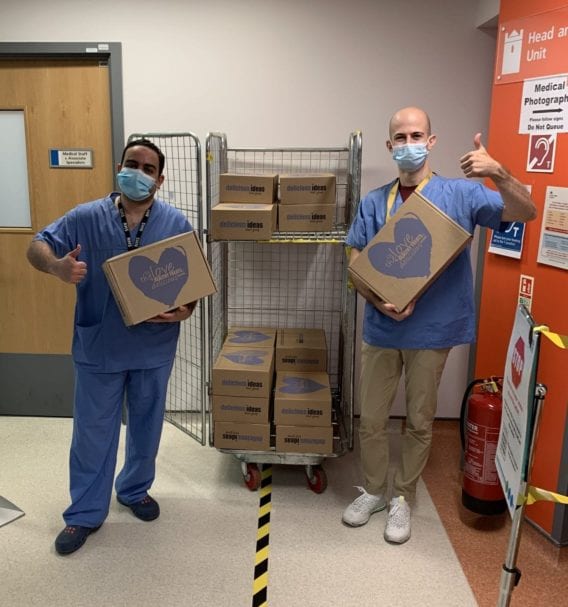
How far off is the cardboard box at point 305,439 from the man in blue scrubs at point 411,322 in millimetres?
202

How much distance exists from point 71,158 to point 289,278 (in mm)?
1398

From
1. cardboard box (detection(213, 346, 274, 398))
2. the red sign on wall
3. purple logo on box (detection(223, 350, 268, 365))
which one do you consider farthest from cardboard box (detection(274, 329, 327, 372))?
the red sign on wall

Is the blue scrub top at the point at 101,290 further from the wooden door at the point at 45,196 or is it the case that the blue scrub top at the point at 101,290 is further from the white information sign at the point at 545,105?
the white information sign at the point at 545,105

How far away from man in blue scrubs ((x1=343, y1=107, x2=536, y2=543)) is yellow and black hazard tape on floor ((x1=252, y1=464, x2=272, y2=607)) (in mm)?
353

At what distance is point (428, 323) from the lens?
7.51 feet

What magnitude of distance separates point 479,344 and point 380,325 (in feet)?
2.35

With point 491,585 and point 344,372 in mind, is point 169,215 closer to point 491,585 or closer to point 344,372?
point 344,372

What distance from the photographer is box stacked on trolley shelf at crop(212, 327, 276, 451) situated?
2637 mm

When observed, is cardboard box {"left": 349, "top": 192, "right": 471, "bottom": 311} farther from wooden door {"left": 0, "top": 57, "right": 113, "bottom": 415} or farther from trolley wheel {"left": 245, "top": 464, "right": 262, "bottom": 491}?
wooden door {"left": 0, "top": 57, "right": 113, "bottom": 415}

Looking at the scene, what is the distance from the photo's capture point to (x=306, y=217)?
2707mm

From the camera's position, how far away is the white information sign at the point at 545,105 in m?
Answer: 2.21

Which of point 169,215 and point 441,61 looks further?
point 441,61

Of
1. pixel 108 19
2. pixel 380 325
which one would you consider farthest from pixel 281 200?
pixel 108 19

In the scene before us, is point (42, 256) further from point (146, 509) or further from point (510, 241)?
point (510, 241)
